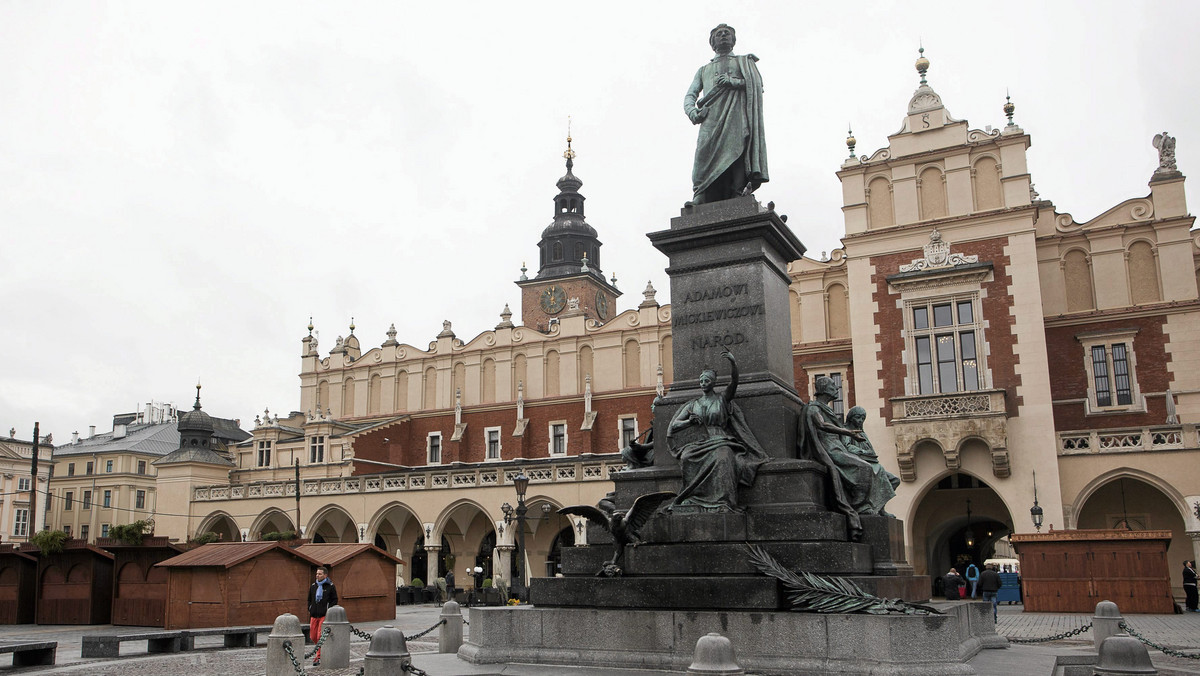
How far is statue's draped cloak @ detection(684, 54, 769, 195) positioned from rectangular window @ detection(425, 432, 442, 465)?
113 feet

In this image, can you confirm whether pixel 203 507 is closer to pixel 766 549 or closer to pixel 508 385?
pixel 508 385

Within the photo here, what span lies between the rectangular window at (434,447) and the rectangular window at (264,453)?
7.72 m

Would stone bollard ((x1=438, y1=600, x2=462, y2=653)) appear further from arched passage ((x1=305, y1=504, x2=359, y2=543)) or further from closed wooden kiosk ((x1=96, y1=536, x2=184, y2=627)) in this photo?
arched passage ((x1=305, y1=504, x2=359, y2=543))

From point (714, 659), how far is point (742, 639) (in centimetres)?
186

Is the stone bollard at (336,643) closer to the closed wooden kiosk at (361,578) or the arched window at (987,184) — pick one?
the closed wooden kiosk at (361,578)

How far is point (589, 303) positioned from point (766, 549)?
54.1 m

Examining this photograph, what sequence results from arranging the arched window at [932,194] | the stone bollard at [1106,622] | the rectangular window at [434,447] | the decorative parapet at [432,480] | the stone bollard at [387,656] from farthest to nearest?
1. the rectangular window at [434,447]
2. the decorative parapet at [432,480]
3. the arched window at [932,194]
4. the stone bollard at [1106,622]
5. the stone bollard at [387,656]

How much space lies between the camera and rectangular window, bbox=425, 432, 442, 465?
146 ft

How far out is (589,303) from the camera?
62688 mm

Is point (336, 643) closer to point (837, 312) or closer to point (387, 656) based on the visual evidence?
point (387, 656)

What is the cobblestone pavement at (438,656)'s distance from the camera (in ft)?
28.1

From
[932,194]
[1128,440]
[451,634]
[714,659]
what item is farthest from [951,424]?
[714,659]

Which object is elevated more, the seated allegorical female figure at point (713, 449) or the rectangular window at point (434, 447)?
the rectangular window at point (434, 447)

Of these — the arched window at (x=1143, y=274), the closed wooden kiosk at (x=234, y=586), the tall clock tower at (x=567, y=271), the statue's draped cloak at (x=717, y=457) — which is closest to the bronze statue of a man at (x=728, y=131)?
the statue's draped cloak at (x=717, y=457)
